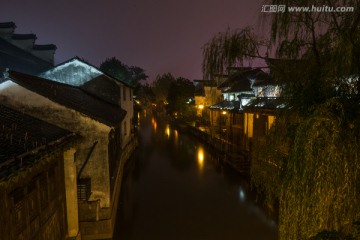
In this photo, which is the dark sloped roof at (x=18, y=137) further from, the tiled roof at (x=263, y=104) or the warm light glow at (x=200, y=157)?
the warm light glow at (x=200, y=157)

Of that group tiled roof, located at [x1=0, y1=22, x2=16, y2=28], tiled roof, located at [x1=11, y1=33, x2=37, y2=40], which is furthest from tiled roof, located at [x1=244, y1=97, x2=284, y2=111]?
tiled roof, located at [x1=0, y1=22, x2=16, y2=28]

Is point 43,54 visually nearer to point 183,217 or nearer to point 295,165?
point 183,217

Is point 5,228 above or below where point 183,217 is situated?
above

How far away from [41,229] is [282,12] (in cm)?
807

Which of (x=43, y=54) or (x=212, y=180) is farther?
(x=43, y=54)

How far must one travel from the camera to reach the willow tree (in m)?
5.05

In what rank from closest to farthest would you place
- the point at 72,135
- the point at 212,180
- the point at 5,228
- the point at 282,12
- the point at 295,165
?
the point at 5,228
the point at 295,165
the point at 282,12
the point at 72,135
the point at 212,180

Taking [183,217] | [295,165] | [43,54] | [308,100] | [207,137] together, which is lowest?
[183,217]

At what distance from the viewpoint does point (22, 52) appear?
26891mm

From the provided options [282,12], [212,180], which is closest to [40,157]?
[282,12]

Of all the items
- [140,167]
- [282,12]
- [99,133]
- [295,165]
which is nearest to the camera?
[295,165]

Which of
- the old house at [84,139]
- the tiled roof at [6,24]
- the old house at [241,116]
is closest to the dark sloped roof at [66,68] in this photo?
the old house at [84,139]

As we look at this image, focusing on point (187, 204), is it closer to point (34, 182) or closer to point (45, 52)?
point (34, 182)

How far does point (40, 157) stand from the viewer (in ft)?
17.9
